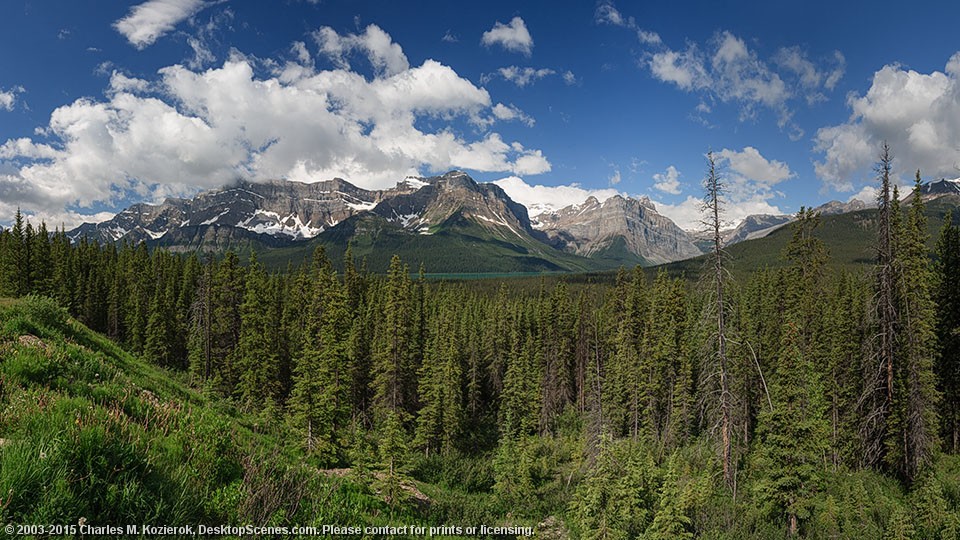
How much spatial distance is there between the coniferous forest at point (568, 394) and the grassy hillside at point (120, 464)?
4cm

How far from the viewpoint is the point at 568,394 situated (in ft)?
197

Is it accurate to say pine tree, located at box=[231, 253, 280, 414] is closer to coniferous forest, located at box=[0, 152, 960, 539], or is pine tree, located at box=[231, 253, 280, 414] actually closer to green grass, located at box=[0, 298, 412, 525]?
coniferous forest, located at box=[0, 152, 960, 539]

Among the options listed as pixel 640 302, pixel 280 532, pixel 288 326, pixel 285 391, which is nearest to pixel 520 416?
pixel 640 302

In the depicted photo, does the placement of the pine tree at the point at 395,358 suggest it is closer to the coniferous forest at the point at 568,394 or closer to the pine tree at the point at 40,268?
the coniferous forest at the point at 568,394

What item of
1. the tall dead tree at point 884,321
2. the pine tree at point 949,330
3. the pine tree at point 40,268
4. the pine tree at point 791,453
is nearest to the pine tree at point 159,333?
the pine tree at point 40,268

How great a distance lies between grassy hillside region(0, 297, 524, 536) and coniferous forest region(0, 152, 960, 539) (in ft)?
0.13

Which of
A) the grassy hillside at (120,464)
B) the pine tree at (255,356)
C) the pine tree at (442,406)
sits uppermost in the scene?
the grassy hillside at (120,464)

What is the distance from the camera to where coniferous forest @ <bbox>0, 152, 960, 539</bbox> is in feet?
32.0

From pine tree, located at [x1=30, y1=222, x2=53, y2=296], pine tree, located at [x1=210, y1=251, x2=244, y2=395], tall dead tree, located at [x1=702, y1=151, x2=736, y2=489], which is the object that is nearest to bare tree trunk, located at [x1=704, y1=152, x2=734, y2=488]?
tall dead tree, located at [x1=702, y1=151, x2=736, y2=489]

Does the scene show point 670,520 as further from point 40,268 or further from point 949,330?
point 40,268

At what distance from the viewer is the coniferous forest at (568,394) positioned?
32.0 ft

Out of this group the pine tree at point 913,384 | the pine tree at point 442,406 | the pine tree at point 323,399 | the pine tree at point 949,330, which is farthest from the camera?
the pine tree at point 442,406

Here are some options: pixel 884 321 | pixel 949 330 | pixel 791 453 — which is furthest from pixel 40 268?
pixel 949 330

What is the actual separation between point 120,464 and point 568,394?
197ft
